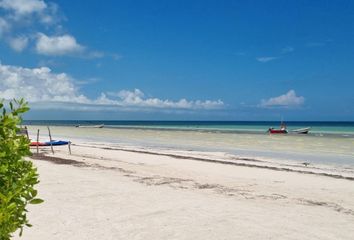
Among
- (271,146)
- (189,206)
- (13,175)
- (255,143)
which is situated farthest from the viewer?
(255,143)

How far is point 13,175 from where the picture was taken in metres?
2.86

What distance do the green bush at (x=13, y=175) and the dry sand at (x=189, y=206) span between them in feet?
12.3

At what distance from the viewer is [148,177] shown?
12.8 m

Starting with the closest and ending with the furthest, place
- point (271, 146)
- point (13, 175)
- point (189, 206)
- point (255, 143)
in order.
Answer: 1. point (13, 175)
2. point (189, 206)
3. point (271, 146)
4. point (255, 143)

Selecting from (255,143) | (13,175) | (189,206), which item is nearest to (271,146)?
(255,143)

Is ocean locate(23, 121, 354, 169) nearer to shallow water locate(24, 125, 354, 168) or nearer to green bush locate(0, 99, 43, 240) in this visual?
shallow water locate(24, 125, 354, 168)

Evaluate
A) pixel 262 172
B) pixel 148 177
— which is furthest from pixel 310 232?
pixel 262 172

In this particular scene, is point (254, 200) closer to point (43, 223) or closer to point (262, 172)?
point (43, 223)

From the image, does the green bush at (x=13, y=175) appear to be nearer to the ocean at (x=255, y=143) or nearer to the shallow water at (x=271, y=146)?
the ocean at (x=255, y=143)

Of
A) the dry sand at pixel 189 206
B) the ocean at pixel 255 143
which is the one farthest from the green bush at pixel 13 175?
the ocean at pixel 255 143

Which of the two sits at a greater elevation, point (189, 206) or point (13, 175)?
point (13, 175)

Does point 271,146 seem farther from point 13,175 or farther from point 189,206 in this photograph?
point 13,175

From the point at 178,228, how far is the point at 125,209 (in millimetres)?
1615

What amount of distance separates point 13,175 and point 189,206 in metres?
6.00
